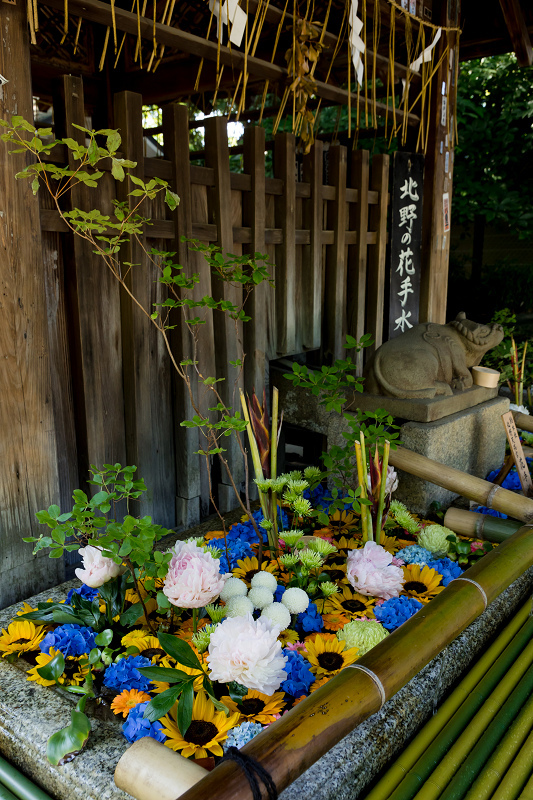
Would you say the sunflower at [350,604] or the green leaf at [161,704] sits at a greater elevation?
the green leaf at [161,704]

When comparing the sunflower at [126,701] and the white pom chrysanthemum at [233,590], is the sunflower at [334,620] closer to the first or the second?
the white pom chrysanthemum at [233,590]

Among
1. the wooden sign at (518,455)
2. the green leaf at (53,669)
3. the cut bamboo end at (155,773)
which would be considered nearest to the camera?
the cut bamboo end at (155,773)

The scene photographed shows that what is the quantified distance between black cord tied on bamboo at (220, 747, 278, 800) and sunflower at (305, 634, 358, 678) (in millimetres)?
786

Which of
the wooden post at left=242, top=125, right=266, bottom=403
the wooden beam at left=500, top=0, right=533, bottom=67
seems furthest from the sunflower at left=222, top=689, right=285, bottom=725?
the wooden beam at left=500, top=0, right=533, bottom=67

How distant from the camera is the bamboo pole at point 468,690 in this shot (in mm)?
1717

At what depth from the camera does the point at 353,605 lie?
2.43 meters

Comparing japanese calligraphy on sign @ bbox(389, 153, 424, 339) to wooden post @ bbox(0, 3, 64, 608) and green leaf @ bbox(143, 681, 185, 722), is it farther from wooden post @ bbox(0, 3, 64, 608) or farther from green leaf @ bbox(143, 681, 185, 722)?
green leaf @ bbox(143, 681, 185, 722)

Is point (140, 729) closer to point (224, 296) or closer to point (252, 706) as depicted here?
point (252, 706)

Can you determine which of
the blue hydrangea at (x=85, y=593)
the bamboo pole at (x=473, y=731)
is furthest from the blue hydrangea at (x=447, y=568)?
the blue hydrangea at (x=85, y=593)

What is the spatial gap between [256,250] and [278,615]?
233cm

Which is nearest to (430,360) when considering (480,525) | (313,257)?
(480,525)

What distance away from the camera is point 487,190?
29.3ft

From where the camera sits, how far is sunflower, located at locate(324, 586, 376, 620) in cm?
238

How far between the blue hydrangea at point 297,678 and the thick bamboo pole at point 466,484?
4.43 ft
